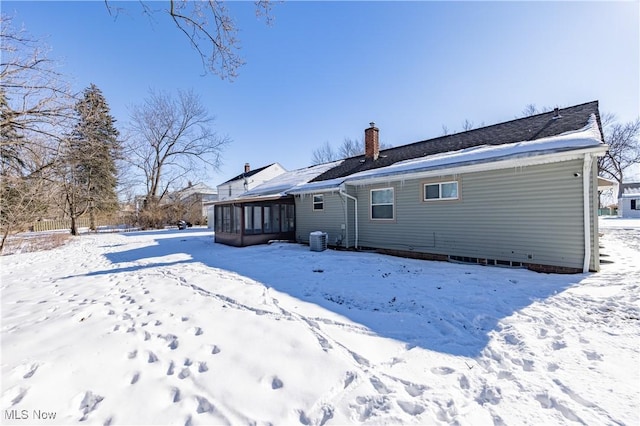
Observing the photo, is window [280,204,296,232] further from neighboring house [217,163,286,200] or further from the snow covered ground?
neighboring house [217,163,286,200]

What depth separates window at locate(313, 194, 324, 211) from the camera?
11801 mm

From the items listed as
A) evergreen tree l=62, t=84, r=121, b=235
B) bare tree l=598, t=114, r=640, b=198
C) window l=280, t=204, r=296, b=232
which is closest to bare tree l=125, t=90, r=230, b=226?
evergreen tree l=62, t=84, r=121, b=235

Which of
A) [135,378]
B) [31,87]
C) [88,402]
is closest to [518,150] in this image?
[135,378]

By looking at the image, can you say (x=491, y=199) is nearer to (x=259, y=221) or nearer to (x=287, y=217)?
(x=287, y=217)

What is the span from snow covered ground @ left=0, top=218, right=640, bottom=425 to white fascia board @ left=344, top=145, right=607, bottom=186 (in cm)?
251

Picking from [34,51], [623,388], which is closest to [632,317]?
[623,388]

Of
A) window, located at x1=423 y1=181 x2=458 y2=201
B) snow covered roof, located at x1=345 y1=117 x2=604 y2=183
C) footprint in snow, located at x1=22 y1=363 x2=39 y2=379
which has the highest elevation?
snow covered roof, located at x1=345 y1=117 x2=604 y2=183

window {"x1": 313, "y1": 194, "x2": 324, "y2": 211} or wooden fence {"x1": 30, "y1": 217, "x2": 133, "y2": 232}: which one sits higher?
window {"x1": 313, "y1": 194, "x2": 324, "y2": 211}

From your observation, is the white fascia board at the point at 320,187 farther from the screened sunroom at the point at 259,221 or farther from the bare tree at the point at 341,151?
the bare tree at the point at 341,151

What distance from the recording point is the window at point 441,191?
8.04 meters

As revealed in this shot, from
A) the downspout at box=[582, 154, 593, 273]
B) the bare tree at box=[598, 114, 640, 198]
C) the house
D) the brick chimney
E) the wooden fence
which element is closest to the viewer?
the downspout at box=[582, 154, 593, 273]

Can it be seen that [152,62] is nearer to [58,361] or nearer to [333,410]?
[58,361]

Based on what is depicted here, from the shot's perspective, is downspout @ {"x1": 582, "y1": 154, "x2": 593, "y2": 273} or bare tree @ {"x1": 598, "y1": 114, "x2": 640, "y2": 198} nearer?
downspout @ {"x1": 582, "y1": 154, "x2": 593, "y2": 273}

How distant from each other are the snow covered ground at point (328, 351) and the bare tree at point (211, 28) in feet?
13.7
